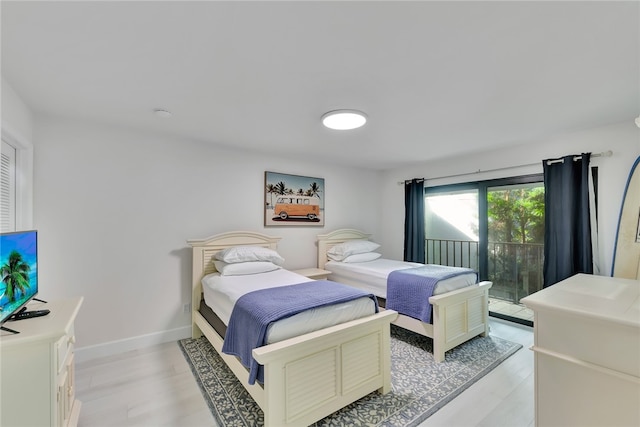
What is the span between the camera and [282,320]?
1.70m

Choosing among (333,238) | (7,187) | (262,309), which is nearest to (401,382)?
→ (262,309)

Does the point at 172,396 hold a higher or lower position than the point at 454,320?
lower

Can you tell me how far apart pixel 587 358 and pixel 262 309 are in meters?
1.68

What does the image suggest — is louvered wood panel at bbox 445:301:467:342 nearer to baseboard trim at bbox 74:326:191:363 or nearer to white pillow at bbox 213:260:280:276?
white pillow at bbox 213:260:280:276

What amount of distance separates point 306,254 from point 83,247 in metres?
2.63

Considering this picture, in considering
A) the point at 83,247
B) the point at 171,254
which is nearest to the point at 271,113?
the point at 171,254

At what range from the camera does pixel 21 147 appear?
2170 mm

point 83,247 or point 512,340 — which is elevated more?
point 83,247

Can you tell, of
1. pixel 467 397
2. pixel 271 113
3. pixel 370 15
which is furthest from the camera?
pixel 271 113

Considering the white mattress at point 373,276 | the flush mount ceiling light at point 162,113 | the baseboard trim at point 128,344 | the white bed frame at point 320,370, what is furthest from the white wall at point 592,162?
the baseboard trim at point 128,344

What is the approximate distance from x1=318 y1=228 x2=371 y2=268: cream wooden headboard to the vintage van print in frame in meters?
0.24

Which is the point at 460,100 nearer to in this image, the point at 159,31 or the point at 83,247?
the point at 159,31

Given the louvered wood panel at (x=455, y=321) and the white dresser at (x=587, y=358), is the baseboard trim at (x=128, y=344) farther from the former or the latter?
the white dresser at (x=587, y=358)

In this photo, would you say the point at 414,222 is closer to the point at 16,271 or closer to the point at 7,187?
the point at 16,271
